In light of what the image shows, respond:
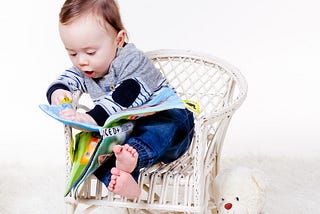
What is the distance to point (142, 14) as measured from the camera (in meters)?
3.46

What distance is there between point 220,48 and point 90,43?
4.91 ft

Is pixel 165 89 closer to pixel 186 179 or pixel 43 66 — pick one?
pixel 186 179

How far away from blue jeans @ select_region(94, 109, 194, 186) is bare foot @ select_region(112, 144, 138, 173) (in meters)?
0.04

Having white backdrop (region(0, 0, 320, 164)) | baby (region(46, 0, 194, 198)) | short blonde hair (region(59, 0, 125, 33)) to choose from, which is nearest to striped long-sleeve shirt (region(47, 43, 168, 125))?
baby (region(46, 0, 194, 198))

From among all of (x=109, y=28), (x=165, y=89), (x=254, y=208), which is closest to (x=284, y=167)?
(x=254, y=208)

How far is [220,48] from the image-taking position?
3539mm

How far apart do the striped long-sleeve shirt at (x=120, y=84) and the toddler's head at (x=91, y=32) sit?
4cm

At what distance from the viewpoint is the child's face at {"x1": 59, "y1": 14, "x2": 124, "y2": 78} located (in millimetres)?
2143

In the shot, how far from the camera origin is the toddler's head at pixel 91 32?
7.04 feet

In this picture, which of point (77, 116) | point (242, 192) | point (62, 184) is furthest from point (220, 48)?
point (77, 116)

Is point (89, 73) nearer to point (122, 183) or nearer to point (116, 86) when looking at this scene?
point (116, 86)

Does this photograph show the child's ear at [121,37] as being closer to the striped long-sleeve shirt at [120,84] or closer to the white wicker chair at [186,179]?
the striped long-sleeve shirt at [120,84]

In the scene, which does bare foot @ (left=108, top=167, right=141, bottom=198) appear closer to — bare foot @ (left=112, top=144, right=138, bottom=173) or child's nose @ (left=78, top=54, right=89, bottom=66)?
bare foot @ (left=112, top=144, right=138, bottom=173)

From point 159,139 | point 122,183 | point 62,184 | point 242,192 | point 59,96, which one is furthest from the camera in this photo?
point 62,184
